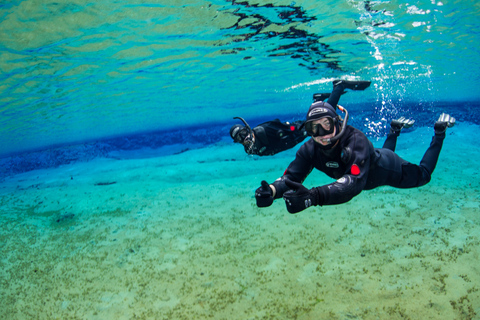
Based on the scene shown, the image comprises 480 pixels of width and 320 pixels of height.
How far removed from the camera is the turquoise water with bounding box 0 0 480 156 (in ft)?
30.1

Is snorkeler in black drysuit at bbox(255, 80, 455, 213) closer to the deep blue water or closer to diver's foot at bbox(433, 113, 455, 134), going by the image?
diver's foot at bbox(433, 113, 455, 134)

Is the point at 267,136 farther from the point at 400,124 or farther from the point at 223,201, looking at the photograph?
the point at 223,201

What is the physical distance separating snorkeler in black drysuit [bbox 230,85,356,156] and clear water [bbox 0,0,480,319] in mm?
2325

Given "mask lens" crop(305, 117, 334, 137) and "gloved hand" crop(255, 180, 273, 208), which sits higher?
"mask lens" crop(305, 117, 334, 137)

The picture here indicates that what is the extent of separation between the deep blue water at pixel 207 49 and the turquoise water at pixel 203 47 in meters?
0.05

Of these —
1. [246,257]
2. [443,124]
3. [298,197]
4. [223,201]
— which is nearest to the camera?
[298,197]

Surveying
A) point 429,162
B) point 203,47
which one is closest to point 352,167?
point 429,162

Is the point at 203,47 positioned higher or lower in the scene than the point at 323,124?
lower

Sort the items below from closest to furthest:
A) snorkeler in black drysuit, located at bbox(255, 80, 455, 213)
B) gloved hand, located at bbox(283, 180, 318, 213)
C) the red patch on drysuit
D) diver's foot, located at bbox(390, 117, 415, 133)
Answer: gloved hand, located at bbox(283, 180, 318, 213) → snorkeler in black drysuit, located at bbox(255, 80, 455, 213) → the red patch on drysuit → diver's foot, located at bbox(390, 117, 415, 133)

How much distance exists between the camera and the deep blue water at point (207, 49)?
9.22 meters

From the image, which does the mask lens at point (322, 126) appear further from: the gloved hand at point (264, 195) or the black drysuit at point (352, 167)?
the gloved hand at point (264, 195)

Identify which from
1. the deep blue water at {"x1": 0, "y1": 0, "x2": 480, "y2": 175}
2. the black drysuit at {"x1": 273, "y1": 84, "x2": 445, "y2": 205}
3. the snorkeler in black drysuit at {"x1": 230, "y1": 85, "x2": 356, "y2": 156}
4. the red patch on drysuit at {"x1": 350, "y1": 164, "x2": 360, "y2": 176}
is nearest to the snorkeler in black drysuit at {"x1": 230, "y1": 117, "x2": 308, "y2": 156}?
the snorkeler in black drysuit at {"x1": 230, "y1": 85, "x2": 356, "y2": 156}

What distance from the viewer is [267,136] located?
7031 mm

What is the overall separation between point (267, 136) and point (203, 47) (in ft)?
25.0
